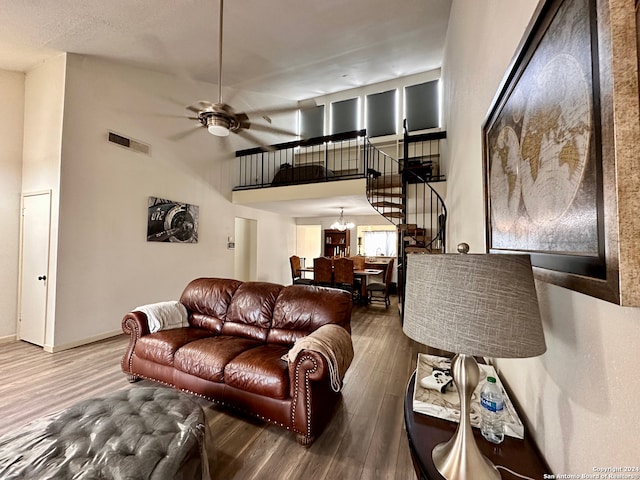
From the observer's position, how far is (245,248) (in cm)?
766

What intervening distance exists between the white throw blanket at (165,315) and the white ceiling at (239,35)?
332cm

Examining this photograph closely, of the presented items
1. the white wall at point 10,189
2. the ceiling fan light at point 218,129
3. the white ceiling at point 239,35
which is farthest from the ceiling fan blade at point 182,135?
the ceiling fan light at point 218,129

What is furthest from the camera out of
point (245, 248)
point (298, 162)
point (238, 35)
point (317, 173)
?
point (298, 162)

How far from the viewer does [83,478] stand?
1125mm

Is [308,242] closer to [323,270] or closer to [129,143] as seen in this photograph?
[323,270]

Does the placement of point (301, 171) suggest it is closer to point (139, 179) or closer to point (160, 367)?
point (139, 179)

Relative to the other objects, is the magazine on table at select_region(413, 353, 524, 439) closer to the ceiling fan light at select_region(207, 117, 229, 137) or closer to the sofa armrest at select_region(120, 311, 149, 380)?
the sofa armrest at select_region(120, 311, 149, 380)

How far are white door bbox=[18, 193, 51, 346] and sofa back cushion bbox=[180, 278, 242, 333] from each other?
211cm

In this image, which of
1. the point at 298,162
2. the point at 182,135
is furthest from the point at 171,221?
the point at 298,162

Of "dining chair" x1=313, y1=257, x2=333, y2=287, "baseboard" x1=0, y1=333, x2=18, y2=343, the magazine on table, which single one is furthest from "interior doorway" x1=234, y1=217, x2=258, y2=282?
the magazine on table

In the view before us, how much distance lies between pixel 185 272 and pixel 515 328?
5.51 m

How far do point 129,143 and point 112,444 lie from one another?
171 inches

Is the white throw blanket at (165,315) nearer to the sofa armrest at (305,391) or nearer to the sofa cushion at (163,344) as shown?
the sofa cushion at (163,344)

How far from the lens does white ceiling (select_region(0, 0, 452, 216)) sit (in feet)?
10.3
